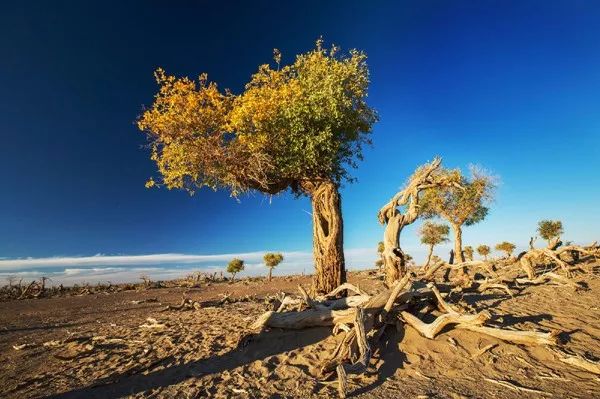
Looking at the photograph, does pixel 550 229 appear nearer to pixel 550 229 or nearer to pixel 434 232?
pixel 550 229

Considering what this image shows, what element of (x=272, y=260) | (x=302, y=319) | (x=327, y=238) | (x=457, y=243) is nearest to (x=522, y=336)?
(x=302, y=319)

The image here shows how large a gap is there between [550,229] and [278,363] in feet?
178

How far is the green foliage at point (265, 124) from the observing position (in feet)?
58.0

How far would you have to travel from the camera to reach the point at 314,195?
1861 centimetres

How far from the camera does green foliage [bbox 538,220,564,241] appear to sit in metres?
52.0

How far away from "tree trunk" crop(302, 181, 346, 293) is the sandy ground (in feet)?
13.8

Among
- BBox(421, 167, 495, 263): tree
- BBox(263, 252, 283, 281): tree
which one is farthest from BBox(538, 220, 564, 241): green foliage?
BBox(263, 252, 283, 281): tree

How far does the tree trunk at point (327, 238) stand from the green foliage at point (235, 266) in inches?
1435

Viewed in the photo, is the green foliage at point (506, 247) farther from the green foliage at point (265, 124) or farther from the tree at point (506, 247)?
the green foliage at point (265, 124)

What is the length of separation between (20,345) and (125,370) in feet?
20.1

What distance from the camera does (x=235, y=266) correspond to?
5294 cm

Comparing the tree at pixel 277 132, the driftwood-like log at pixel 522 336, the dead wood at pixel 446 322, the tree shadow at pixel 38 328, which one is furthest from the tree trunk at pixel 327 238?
the tree shadow at pixel 38 328

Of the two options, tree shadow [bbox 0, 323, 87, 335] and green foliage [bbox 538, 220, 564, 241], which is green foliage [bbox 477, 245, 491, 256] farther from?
tree shadow [bbox 0, 323, 87, 335]

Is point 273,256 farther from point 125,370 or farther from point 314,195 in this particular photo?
point 125,370
